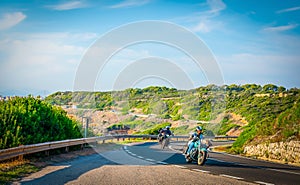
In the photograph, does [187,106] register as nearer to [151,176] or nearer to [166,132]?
[166,132]

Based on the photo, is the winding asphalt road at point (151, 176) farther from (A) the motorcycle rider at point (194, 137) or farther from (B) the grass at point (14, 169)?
(A) the motorcycle rider at point (194, 137)

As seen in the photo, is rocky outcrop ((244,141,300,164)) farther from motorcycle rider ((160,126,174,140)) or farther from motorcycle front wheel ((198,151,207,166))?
motorcycle rider ((160,126,174,140))

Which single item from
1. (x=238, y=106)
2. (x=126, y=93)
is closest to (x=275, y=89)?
(x=238, y=106)

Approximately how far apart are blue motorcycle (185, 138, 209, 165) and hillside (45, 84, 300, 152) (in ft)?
83.8

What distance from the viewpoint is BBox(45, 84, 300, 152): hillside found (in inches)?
1953

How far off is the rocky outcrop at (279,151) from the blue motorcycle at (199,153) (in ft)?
18.3

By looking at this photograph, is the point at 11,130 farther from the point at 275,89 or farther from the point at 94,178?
the point at 275,89

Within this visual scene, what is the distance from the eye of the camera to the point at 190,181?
37.6 ft

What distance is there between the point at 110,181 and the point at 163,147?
17463 millimetres

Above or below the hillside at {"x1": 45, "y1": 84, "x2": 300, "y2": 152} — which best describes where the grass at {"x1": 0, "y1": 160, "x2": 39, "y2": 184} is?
below

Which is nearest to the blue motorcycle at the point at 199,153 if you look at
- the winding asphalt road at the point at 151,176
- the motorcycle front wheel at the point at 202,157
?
the motorcycle front wheel at the point at 202,157

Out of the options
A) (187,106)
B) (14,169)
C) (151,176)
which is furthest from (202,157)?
(187,106)

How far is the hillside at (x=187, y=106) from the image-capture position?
49594 mm

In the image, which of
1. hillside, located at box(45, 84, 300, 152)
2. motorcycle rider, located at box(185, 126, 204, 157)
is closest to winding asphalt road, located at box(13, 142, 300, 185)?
motorcycle rider, located at box(185, 126, 204, 157)
